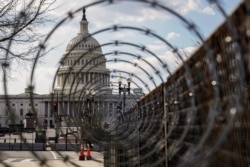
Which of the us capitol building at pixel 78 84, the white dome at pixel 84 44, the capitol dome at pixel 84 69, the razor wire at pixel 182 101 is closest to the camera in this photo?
the razor wire at pixel 182 101

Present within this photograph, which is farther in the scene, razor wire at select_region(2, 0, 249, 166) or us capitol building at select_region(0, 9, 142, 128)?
us capitol building at select_region(0, 9, 142, 128)

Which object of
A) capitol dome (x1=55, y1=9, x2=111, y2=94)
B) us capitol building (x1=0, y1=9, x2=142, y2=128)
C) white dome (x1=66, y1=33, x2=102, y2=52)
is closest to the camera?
white dome (x1=66, y1=33, x2=102, y2=52)

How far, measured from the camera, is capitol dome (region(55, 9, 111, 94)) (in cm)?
560

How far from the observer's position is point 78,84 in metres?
6.98

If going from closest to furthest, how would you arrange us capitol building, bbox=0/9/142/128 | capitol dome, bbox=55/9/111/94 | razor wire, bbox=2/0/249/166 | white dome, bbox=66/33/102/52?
1. razor wire, bbox=2/0/249/166
2. white dome, bbox=66/33/102/52
3. us capitol building, bbox=0/9/142/128
4. capitol dome, bbox=55/9/111/94

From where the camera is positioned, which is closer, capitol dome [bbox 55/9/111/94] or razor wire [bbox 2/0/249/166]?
razor wire [bbox 2/0/249/166]

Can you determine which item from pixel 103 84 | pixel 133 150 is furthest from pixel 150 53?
pixel 133 150

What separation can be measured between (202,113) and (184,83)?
0.70 m

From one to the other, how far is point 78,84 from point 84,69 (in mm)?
460

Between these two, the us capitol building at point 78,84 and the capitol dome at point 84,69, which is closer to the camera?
the us capitol building at point 78,84

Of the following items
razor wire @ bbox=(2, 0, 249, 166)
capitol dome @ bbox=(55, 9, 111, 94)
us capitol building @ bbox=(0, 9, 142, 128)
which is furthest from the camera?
capitol dome @ bbox=(55, 9, 111, 94)

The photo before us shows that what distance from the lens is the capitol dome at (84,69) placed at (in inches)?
220

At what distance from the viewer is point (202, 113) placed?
17.0ft

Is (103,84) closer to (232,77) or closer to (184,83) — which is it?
(184,83)
